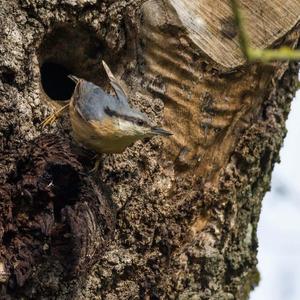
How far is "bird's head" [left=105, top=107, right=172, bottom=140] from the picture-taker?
3117 mm

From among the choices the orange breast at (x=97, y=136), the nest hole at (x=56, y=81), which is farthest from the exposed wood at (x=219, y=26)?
the nest hole at (x=56, y=81)

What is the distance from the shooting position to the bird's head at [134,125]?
3117 millimetres

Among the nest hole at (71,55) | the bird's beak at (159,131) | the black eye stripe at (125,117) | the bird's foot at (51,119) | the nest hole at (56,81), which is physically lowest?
the bird's foot at (51,119)

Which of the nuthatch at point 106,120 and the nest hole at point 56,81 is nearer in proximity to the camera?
the nuthatch at point 106,120

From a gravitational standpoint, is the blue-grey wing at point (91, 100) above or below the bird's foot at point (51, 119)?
above

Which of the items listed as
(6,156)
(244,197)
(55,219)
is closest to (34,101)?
(6,156)

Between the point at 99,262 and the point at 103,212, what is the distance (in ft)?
1.04

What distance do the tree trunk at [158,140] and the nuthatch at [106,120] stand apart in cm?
7

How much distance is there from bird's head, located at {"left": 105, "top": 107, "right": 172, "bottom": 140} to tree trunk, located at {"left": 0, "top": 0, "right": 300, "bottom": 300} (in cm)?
8

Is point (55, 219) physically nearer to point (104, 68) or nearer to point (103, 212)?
point (103, 212)

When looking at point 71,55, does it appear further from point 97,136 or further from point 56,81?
point 97,136

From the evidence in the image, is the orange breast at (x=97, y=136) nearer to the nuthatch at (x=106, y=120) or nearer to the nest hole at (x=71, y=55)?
the nuthatch at (x=106, y=120)

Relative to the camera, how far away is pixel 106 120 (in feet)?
11.0

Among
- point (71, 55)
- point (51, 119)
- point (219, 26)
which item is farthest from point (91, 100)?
point (219, 26)
